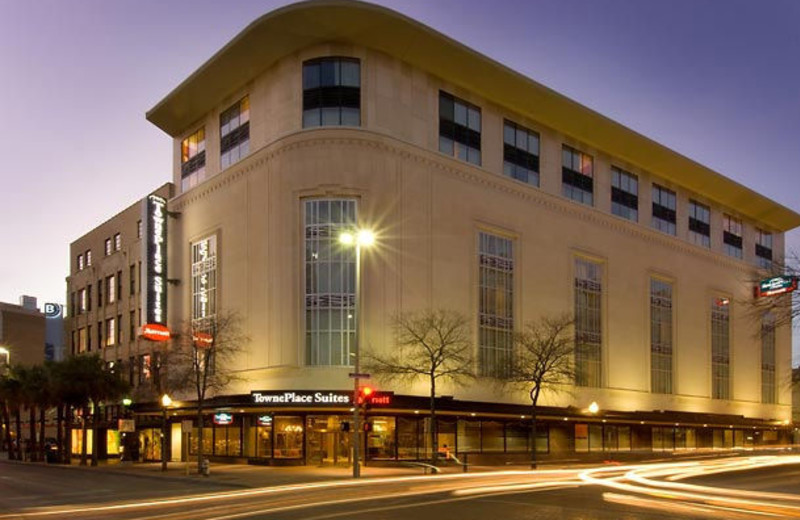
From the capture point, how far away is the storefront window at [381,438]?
47.6 metres

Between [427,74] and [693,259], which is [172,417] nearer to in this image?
[427,74]

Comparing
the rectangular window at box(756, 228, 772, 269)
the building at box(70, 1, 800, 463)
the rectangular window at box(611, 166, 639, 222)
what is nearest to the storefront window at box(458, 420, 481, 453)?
the building at box(70, 1, 800, 463)

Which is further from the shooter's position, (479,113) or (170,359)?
(479,113)

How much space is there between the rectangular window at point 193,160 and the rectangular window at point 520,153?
2311 centimetres

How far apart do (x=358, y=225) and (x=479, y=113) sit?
1449 centimetres

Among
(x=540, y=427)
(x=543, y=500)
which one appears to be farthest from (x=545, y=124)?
(x=543, y=500)

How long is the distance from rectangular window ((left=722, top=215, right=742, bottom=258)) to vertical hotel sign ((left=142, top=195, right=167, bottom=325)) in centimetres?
5644

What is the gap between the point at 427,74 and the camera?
54.9 metres

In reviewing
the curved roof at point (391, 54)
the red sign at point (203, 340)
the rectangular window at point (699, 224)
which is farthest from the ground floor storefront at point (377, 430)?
the curved roof at point (391, 54)

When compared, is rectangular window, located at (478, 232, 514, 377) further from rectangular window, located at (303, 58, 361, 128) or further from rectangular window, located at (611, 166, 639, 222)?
rectangular window, located at (611, 166, 639, 222)

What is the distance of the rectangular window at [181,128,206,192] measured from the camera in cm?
6247

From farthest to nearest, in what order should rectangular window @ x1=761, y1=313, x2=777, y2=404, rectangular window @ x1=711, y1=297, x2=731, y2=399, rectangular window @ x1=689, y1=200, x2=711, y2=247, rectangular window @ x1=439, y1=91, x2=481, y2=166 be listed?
1. rectangular window @ x1=761, y1=313, x2=777, y2=404
2. rectangular window @ x1=711, y1=297, x2=731, y2=399
3. rectangular window @ x1=689, y1=200, x2=711, y2=247
4. rectangular window @ x1=439, y1=91, x2=481, y2=166

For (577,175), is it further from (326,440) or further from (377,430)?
(326,440)

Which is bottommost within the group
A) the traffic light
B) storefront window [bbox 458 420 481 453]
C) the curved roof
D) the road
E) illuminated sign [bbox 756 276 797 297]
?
storefront window [bbox 458 420 481 453]
